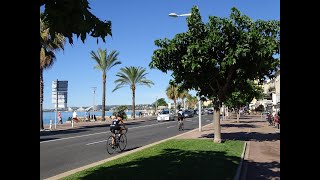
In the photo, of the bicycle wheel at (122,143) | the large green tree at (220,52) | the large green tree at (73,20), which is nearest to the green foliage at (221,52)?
the large green tree at (220,52)

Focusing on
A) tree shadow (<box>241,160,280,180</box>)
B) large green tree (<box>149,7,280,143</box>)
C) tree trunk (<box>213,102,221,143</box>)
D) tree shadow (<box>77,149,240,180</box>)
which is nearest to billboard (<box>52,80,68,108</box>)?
large green tree (<box>149,7,280,143</box>)

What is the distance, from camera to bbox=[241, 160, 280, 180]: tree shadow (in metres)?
9.18

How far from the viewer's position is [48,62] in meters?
35.6

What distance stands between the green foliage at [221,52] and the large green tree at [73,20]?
10.9 m

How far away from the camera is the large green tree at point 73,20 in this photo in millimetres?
4215

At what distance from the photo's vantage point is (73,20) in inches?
175

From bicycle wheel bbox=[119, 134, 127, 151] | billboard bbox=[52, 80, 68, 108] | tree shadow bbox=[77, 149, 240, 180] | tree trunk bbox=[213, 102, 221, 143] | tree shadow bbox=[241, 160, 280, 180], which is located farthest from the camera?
billboard bbox=[52, 80, 68, 108]

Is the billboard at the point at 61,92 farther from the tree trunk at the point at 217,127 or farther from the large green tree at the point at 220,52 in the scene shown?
the tree trunk at the point at 217,127

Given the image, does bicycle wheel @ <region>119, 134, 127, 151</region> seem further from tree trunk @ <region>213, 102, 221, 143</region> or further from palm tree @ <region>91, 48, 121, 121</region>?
palm tree @ <region>91, 48, 121, 121</region>

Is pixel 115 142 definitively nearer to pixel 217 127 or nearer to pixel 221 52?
pixel 217 127

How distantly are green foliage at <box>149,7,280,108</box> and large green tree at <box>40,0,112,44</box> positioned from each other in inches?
428

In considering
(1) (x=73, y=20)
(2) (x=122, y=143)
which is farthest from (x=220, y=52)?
(1) (x=73, y=20)
